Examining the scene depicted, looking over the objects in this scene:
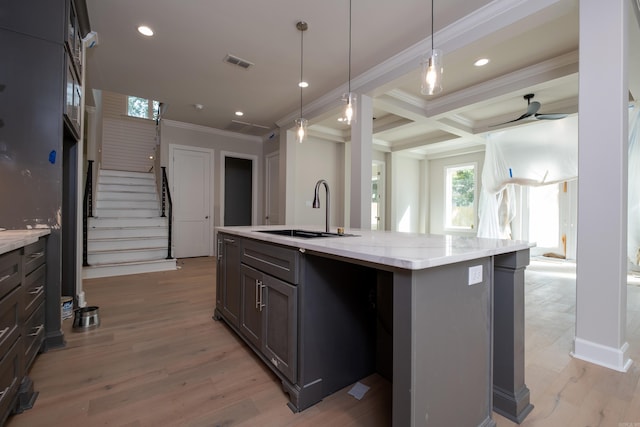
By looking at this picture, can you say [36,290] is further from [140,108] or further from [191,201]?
[140,108]

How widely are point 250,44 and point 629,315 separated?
474 cm

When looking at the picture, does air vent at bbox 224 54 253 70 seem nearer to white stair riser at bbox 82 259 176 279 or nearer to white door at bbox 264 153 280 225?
white door at bbox 264 153 280 225

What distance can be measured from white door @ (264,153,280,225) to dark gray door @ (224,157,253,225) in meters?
1.82

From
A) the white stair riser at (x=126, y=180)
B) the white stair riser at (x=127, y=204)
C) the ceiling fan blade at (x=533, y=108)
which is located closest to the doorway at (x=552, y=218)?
the ceiling fan blade at (x=533, y=108)

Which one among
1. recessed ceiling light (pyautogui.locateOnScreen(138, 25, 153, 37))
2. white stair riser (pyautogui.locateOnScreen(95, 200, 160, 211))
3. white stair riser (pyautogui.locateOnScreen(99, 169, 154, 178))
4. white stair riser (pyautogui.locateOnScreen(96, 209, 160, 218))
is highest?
recessed ceiling light (pyautogui.locateOnScreen(138, 25, 153, 37))

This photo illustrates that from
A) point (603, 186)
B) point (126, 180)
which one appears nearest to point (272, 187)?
point (126, 180)

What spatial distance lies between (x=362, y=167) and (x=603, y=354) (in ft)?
8.87

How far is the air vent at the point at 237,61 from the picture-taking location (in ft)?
10.8

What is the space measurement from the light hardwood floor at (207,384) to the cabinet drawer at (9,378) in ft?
0.47

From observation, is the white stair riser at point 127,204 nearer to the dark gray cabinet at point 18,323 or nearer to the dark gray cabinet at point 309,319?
the dark gray cabinet at point 18,323

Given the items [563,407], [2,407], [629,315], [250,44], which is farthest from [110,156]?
[629,315]

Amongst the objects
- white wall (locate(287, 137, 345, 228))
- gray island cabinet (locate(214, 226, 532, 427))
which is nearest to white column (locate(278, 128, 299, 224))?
white wall (locate(287, 137, 345, 228))

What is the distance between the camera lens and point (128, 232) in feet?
15.9

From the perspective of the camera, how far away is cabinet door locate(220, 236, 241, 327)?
7.42ft
